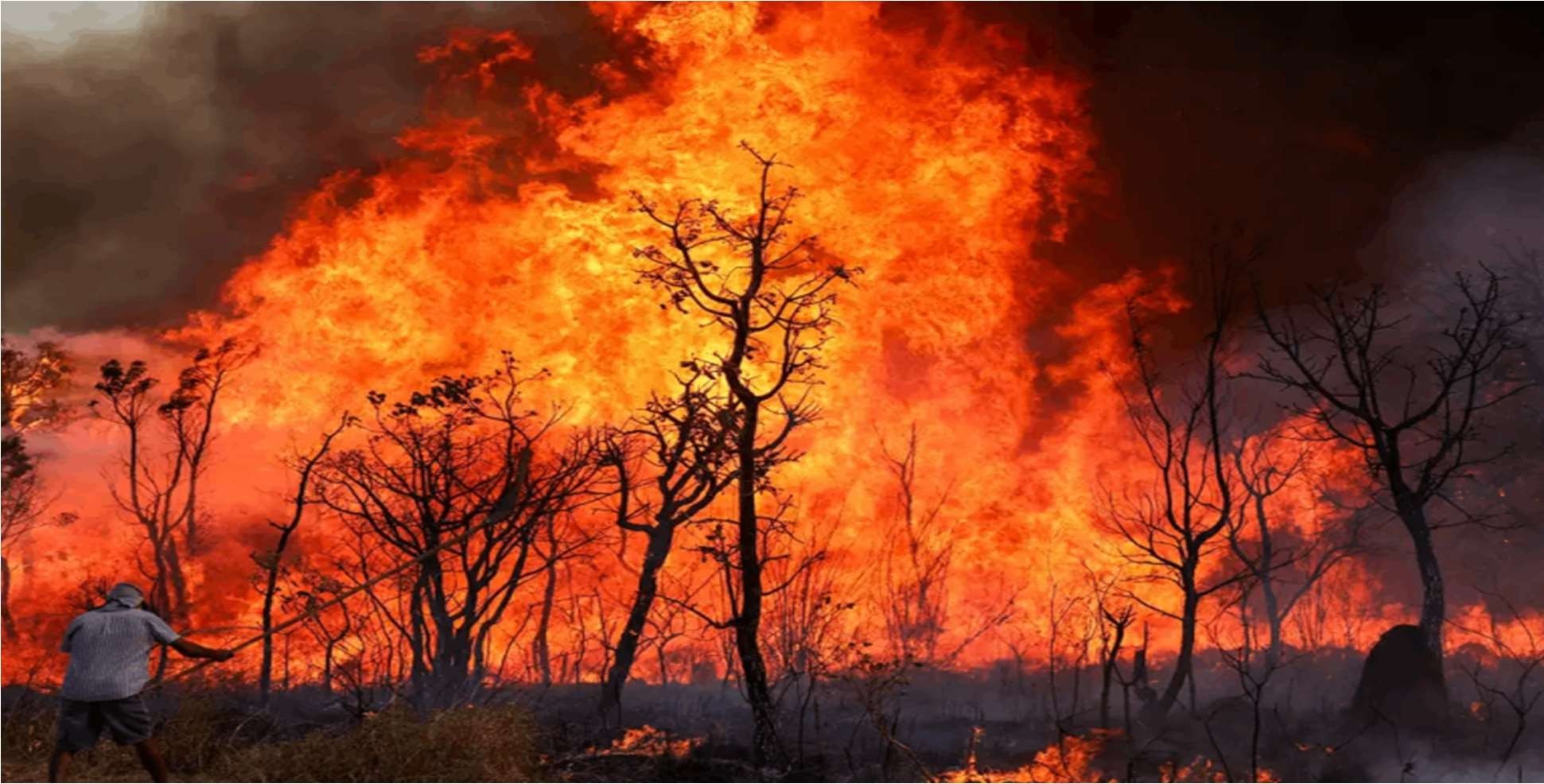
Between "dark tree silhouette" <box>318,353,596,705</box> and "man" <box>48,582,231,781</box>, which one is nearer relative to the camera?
"man" <box>48,582,231,781</box>

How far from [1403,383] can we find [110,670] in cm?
1676

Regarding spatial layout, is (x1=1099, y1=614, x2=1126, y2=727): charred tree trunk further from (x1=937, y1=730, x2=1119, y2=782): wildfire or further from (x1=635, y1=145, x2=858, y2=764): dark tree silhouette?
(x1=635, y1=145, x2=858, y2=764): dark tree silhouette

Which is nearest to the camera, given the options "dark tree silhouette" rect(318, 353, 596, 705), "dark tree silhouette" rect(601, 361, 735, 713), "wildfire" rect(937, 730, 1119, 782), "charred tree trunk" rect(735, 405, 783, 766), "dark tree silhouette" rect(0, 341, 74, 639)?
"charred tree trunk" rect(735, 405, 783, 766)

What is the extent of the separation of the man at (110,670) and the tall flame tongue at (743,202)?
635 cm

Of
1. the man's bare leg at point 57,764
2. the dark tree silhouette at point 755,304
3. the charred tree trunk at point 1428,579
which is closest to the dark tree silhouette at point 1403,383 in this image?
the charred tree trunk at point 1428,579

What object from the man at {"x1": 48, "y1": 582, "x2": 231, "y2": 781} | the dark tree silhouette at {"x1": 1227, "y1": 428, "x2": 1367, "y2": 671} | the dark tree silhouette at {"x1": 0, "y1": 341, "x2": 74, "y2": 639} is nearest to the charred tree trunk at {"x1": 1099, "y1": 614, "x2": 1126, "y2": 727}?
the dark tree silhouette at {"x1": 1227, "y1": 428, "x2": 1367, "y2": 671}

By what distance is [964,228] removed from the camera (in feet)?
57.8

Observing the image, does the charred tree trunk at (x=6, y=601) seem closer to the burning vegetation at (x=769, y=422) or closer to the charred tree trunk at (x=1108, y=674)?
the burning vegetation at (x=769, y=422)

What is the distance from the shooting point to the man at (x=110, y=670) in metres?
11.1

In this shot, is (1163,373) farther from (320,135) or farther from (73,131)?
(73,131)

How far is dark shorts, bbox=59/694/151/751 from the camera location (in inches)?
440

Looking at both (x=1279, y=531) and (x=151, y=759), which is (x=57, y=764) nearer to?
(x=151, y=759)

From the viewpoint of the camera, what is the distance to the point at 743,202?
17.4 meters

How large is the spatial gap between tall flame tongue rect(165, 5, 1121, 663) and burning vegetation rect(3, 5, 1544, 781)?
0.05 m
